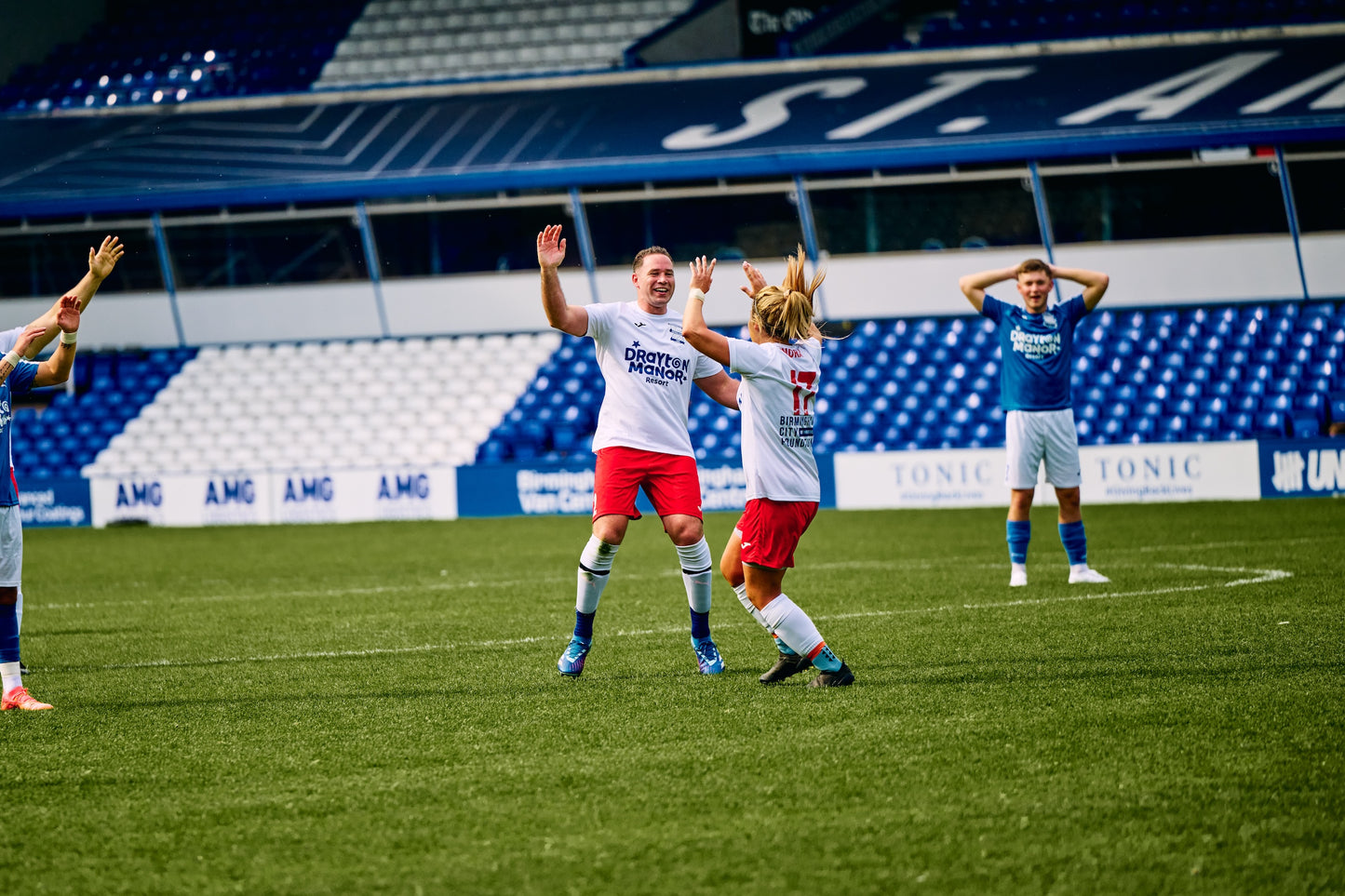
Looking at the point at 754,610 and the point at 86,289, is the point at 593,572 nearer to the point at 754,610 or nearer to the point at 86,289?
the point at 754,610

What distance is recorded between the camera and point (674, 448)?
22.4ft

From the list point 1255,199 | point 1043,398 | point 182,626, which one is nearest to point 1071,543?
point 1043,398

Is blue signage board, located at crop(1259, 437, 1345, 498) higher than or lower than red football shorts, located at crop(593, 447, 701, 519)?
lower

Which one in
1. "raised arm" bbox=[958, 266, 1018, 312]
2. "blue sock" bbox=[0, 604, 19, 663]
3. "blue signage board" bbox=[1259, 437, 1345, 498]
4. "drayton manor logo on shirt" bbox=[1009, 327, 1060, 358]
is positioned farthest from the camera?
"blue signage board" bbox=[1259, 437, 1345, 498]

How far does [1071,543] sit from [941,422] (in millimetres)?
12914

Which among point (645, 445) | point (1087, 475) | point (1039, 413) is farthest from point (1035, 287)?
point (1087, 475)

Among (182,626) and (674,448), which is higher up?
(674,448)

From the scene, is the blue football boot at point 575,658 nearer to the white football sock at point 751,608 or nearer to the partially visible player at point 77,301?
the white football sock at point 751,608

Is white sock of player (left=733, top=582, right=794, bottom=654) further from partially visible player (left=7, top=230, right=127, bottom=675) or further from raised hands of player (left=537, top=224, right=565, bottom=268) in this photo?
partially visible player (left=7, top=230, right=127, bottom=675)

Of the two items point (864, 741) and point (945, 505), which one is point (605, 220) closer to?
point (945, 505)

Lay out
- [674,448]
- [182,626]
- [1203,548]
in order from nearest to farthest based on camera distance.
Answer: [674,448], [182,626], [1203,548]

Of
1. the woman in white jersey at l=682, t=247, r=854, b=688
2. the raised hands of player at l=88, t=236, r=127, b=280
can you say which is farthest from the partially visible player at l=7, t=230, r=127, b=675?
the woman in white jersey at l=682, t=247, r=854, b=688

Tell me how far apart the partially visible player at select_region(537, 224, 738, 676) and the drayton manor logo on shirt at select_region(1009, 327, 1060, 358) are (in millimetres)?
3884

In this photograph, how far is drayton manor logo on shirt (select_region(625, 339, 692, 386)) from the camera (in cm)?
681
